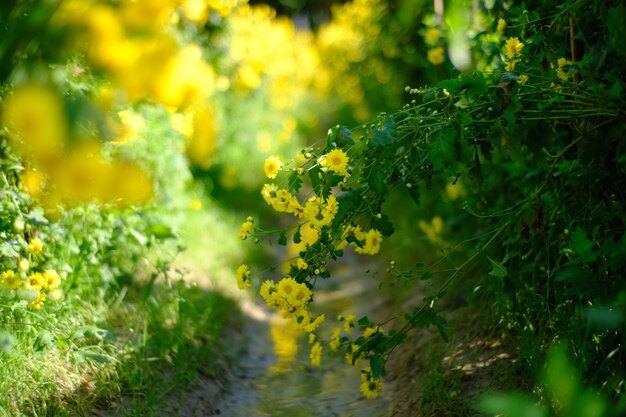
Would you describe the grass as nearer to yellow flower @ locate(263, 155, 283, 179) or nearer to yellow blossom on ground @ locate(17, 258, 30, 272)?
yellow blossom on ground @ locate(17, 258, 30, 272)

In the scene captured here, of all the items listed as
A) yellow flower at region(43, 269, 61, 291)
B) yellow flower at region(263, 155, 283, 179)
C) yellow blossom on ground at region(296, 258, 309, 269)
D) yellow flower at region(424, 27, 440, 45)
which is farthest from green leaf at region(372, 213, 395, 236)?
yellow flower at region(424, 27, 440, 45)

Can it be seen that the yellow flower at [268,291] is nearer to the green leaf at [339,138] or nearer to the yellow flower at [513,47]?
the green leaf at [339,138]

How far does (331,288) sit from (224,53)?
1.94 metres

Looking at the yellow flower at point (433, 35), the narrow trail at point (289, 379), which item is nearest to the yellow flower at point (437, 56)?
the yellow flower at point (433, 35)

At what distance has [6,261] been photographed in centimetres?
250

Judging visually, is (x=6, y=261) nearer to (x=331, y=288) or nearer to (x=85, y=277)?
(x=85, y=277)

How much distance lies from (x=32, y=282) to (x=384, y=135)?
4.22ft

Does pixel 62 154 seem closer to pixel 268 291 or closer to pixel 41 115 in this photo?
pixel 41 115

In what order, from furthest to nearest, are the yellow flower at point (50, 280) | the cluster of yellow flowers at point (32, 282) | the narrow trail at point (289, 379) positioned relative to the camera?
the narrow trail at point (289, 379) → the yellow flower at point (50, 280) → the cluster of yellow flowers at point (32, 282)

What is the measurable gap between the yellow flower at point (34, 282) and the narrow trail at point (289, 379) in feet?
2.81

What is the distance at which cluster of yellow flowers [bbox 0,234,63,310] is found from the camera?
2.32 meters

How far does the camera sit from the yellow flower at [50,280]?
244 cm

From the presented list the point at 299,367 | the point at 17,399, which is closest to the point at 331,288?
the point at 299,367

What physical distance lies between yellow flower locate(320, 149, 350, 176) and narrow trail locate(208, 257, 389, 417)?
2.20 ft
